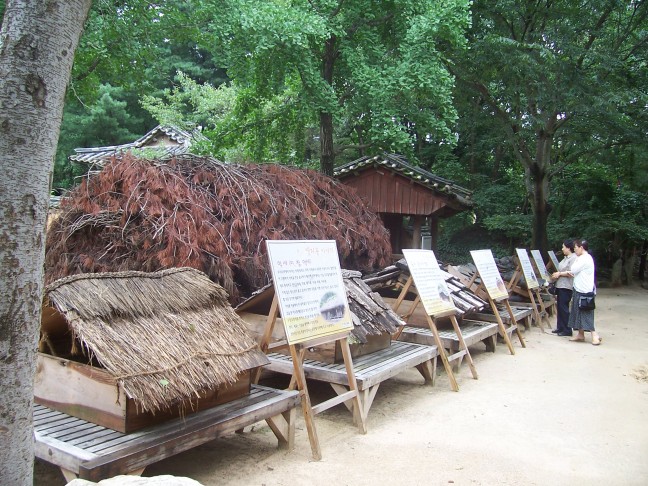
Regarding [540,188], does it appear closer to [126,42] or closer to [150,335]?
[126,42]

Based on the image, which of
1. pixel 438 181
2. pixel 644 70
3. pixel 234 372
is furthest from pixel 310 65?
pixel 644 70

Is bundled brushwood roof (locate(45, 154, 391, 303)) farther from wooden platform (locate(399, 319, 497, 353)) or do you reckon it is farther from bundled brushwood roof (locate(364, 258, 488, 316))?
wooden platform (locate(399, 319, 497, 353))

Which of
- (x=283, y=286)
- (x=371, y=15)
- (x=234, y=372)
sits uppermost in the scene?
(x=371, y=15)

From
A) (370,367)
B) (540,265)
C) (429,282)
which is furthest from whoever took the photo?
(540,265)

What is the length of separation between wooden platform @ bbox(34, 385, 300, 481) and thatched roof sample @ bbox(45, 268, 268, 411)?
0.22 m

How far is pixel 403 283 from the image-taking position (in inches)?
318

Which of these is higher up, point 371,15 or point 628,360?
point 371,15

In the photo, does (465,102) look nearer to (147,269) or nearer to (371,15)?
(371,15)

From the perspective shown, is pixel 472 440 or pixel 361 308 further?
pixel 361 308

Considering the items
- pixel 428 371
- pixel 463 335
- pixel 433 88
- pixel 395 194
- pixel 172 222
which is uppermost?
pixel 433 88

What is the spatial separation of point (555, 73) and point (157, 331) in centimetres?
1220

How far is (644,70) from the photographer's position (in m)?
14.1

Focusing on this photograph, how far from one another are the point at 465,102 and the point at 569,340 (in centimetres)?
821

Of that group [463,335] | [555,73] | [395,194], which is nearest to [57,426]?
[463,335]
